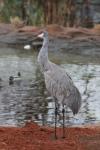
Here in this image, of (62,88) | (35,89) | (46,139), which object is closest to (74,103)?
(62,88)

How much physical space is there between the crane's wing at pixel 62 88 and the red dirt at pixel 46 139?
500 mm

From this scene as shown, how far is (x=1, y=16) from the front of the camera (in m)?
27.8

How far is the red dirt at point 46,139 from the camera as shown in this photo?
9062 mm

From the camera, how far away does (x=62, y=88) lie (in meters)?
10.3

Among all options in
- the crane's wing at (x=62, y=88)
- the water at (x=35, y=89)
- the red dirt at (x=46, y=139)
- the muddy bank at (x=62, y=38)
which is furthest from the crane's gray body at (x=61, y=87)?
the muddy bank at (x=62, y=38)

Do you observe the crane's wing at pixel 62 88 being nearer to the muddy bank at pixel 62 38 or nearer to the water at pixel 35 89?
the water at pixel 35 89

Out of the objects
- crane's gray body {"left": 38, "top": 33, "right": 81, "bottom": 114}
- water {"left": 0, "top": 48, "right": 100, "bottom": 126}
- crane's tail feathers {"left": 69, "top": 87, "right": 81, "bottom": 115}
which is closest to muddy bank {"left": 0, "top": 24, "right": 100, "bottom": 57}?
water {"left": 0, "top": 48, "right": 100, "bottom": 126}

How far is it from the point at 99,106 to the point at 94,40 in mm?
9519

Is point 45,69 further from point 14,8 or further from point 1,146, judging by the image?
point 14,8

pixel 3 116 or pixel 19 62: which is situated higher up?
pixel 3 116

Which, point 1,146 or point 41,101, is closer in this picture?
point 1,146

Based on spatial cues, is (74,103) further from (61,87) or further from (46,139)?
(46,139)

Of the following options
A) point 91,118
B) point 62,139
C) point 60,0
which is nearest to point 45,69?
point 62,139

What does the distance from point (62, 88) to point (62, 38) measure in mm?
13724
